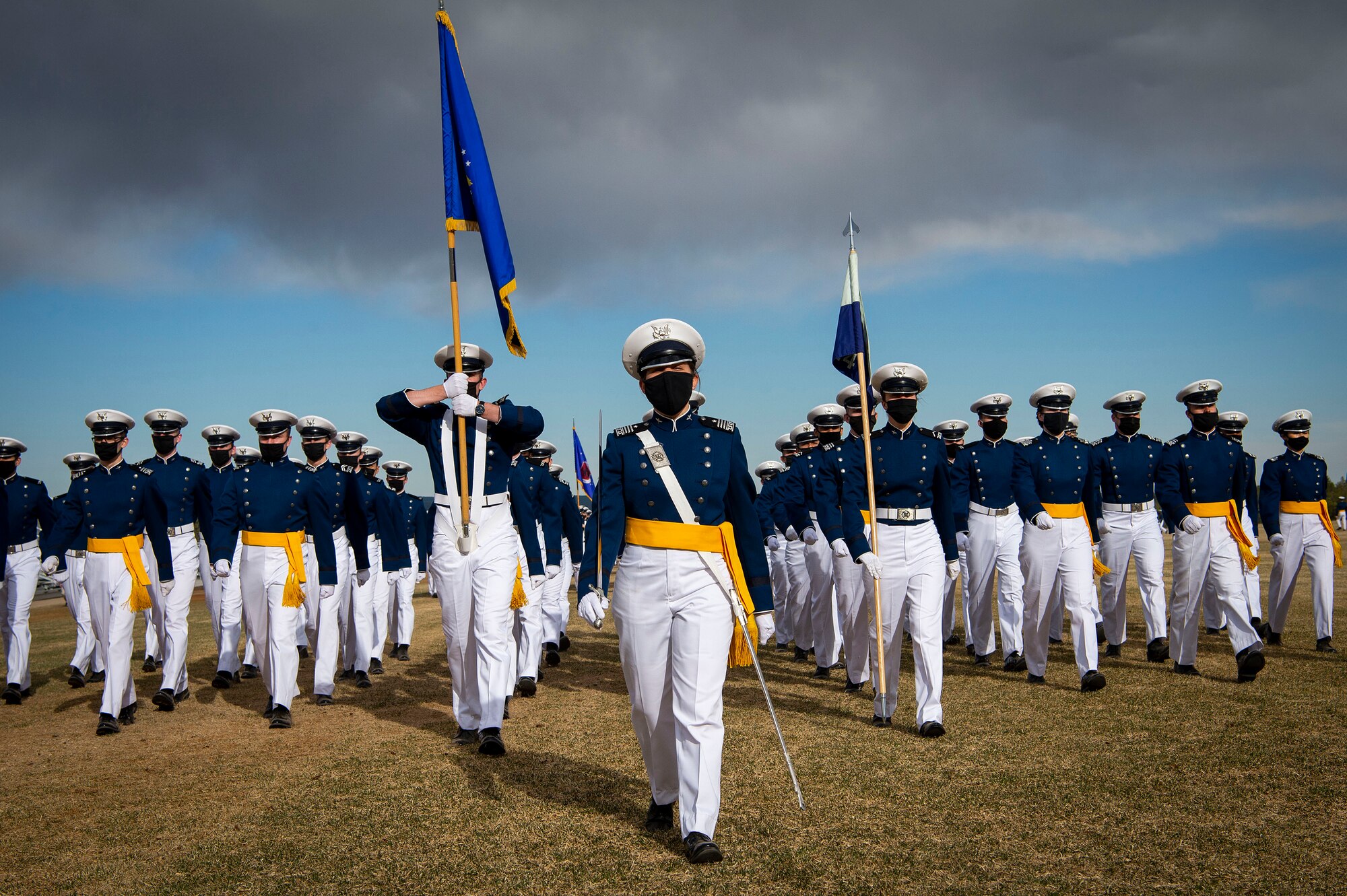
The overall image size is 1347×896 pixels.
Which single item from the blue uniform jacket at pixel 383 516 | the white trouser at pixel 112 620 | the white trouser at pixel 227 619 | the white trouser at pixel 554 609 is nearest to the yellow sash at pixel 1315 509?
the white trouser at pixel 554 609

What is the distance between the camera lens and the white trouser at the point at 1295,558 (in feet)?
36.3

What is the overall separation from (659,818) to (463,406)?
131 inches

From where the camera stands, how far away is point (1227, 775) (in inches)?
223

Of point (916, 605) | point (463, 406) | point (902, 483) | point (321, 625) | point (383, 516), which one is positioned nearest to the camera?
point (463, 406)

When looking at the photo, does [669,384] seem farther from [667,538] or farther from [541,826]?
[541,826]

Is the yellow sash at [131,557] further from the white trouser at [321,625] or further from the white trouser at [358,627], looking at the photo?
the white trouser at [358,627]

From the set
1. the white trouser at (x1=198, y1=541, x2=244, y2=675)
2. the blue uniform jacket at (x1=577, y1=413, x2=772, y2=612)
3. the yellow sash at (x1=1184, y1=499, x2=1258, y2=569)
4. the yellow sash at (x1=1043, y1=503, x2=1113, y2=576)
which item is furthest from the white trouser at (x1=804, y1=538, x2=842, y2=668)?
the white trouser at (x1=198, y1=541, x2=244, y2=675)

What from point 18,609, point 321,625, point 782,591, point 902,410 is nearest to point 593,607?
point 902,410

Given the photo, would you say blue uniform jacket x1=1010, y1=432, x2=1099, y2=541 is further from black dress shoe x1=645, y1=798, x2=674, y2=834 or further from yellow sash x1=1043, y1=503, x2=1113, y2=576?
black dress shoe x1=645, y1=798, x2=674, y2=834

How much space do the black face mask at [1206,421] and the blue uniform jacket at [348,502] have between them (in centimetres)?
895

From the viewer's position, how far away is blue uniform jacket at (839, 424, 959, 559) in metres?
7.65

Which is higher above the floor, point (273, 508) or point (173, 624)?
point (273, 508)

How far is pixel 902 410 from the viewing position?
26.1 feet

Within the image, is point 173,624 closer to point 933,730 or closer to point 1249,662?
point 933,730
